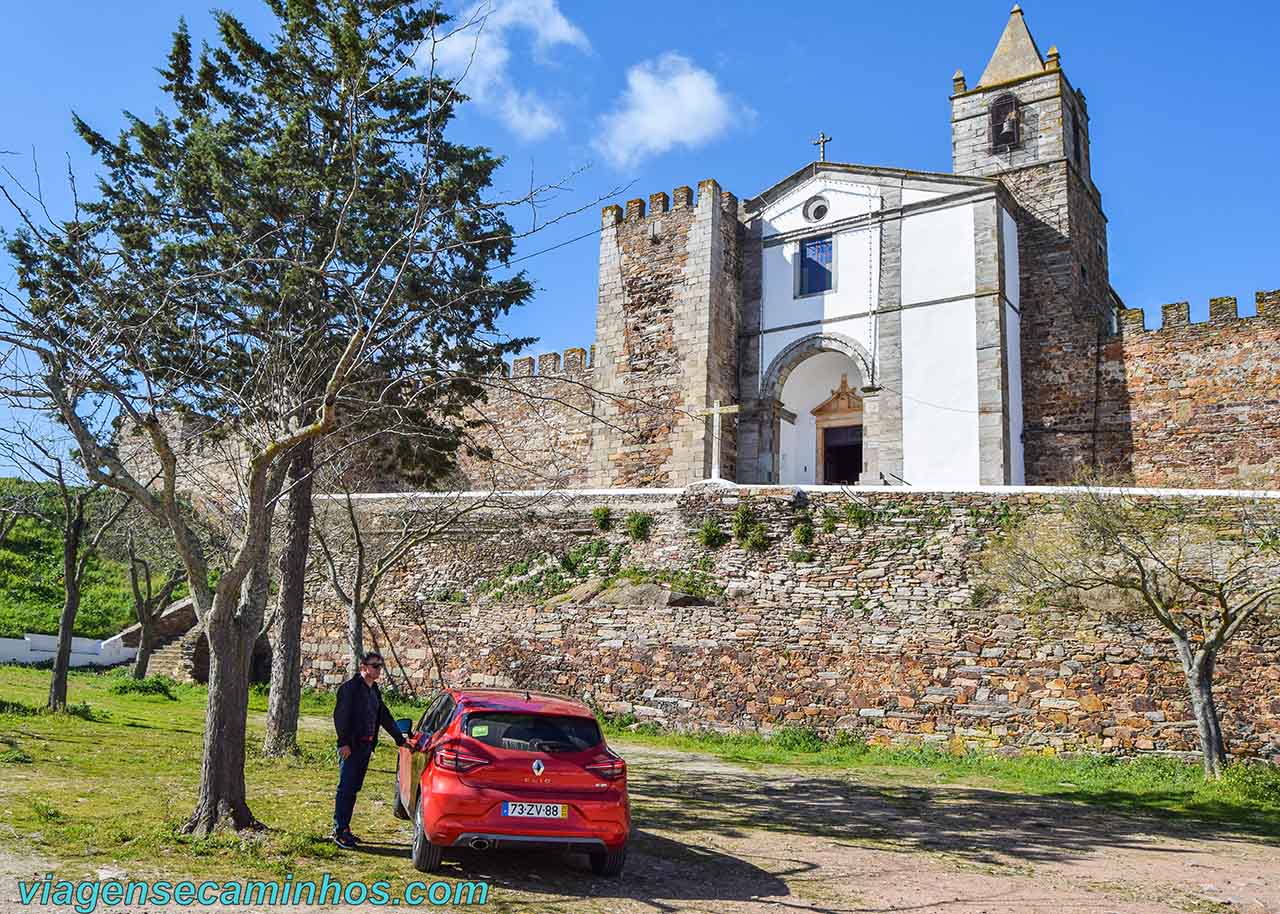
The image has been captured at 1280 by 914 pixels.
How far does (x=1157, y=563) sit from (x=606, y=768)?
363 inches

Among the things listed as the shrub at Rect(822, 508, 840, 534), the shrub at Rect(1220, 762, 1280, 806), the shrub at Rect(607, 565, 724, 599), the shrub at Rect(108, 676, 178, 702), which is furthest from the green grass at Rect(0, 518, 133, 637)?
the shrub at Rect(1220, 762, 1280, 806)

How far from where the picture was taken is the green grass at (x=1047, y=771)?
32.1ft

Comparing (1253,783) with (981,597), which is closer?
(1253,783)

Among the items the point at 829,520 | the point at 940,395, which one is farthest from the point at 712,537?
the point at 940,395

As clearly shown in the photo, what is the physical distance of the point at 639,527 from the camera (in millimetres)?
16672

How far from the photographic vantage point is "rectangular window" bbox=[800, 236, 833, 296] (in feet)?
72.9

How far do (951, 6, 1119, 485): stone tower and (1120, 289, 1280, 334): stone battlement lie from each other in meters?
0.61

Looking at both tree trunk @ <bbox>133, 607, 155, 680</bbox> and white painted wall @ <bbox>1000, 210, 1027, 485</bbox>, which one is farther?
tree trunk @ <bbox>133, 607, 155, 680</bbox>

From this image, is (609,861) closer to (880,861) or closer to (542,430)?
(880,861)

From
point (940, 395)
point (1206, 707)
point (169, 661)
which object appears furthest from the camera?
point (169, 661)

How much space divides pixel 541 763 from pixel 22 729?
28.1 ft

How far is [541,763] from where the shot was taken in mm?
5918

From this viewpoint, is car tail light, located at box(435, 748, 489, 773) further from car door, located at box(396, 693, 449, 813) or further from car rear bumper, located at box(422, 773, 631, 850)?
car door, located at box(396, 693, 449, 813)

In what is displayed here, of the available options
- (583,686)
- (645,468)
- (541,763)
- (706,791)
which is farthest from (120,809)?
(645,468)
